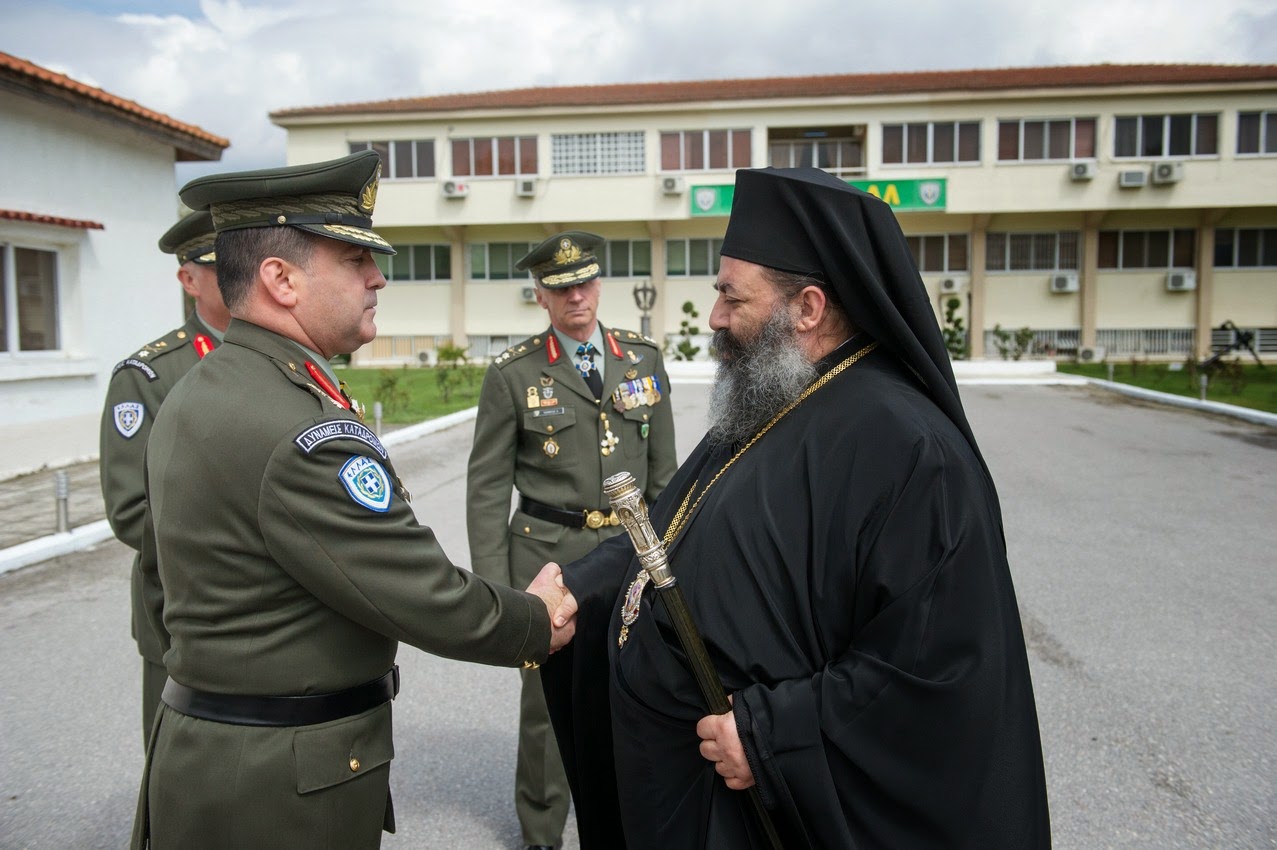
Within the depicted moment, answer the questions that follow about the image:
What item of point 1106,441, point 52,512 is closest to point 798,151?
point 1106,441

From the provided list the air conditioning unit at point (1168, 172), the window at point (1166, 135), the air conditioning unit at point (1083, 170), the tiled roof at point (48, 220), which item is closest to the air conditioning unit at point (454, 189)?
the air conditioning unit at point (1083, 170)

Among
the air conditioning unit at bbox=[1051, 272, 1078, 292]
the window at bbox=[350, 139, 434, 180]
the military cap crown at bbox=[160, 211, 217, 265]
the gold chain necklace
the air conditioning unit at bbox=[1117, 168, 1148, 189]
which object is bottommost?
the gold chain necklace

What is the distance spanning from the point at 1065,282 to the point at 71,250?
96.6 ft

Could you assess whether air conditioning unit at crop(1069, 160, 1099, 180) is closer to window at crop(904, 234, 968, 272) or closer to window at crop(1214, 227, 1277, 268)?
window at crop(904, 234, 968, 272)

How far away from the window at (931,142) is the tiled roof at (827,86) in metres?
1.15

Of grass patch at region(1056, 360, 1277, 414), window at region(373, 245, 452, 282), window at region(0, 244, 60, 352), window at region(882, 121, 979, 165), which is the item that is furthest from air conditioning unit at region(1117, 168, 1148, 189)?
window at region(0, 244, 60, 352)

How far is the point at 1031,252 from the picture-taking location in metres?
33.5

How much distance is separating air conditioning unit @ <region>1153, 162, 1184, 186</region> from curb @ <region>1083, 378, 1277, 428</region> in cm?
1200

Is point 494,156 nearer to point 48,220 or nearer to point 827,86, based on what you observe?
point 827,86

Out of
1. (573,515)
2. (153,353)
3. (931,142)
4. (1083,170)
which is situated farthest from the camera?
(931,142)

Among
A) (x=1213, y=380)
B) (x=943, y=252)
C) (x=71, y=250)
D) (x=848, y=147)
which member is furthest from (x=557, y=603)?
(x=848, y=147)

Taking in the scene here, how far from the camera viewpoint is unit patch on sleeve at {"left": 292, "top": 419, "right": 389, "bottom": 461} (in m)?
1.91

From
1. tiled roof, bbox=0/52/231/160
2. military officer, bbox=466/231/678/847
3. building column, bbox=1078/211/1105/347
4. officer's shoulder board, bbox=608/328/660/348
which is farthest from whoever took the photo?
building column, bbox=1078/211/1105/347

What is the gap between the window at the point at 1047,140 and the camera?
3181 cm
